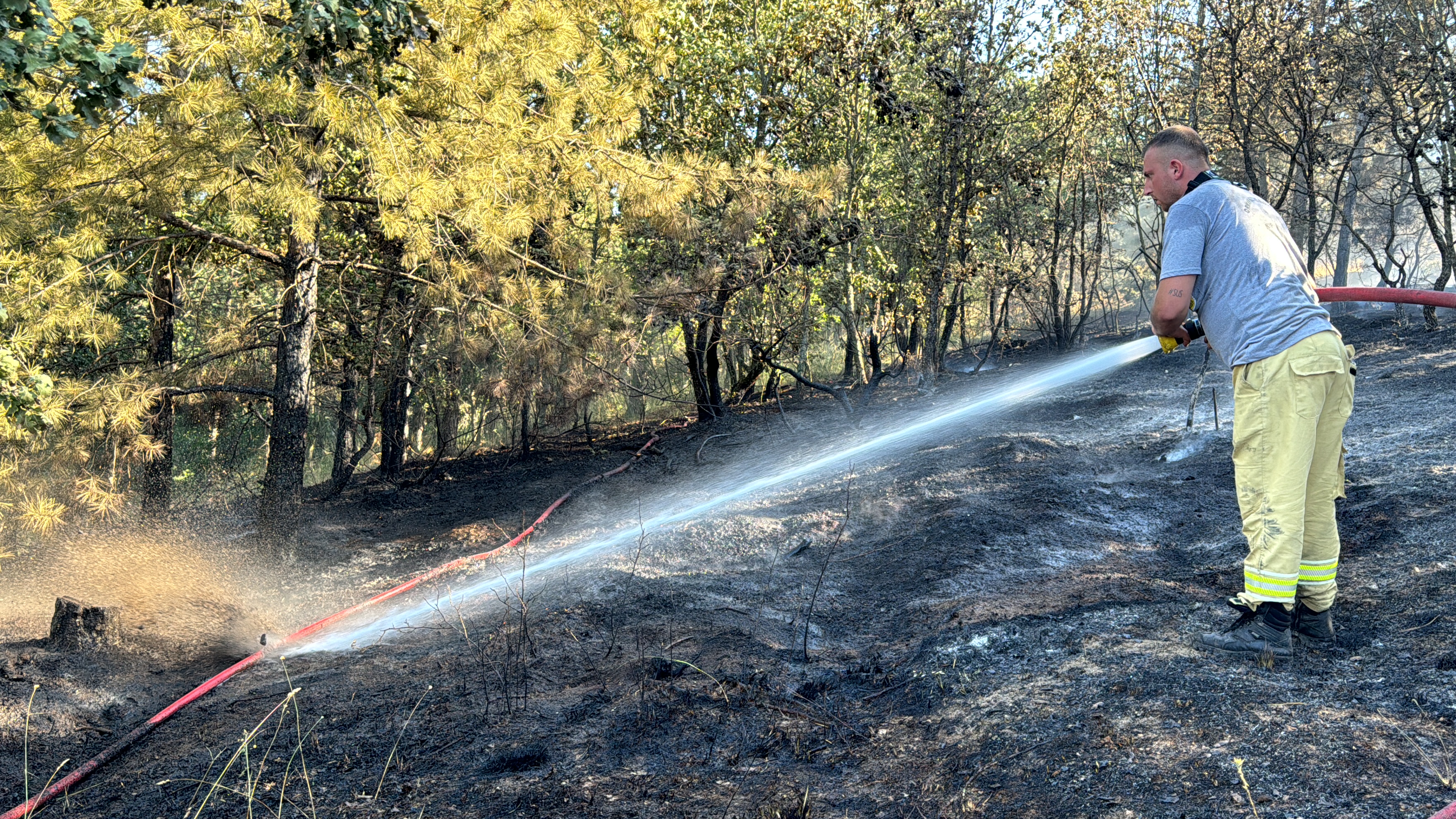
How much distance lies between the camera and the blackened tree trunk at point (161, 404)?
7.33 m

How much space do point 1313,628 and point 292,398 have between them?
693 centimetres

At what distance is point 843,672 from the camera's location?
3842mm

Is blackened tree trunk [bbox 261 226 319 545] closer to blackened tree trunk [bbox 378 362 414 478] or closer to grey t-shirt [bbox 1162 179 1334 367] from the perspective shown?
blackened tree trunk [bbox 378 362 414 478]

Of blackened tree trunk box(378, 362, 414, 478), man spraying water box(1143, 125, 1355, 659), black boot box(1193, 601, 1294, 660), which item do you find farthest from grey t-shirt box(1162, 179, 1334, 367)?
blackened tree trunk box(378, 362, 414, 478)

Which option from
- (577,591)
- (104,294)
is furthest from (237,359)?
(577,591)

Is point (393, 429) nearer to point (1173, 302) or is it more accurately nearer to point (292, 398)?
point (292, 398)

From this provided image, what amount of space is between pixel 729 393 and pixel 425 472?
490cm

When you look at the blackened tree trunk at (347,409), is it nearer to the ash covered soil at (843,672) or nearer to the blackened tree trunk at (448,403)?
the blackened tree trunk at (448,403)

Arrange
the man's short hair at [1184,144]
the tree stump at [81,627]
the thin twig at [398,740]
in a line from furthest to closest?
the tree stump at [81,627]
the man's short hair at [1184,144]
the thin twig at [398,740]

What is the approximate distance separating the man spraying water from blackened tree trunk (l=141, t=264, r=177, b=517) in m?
7.15

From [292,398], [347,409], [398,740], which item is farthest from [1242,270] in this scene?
[347,409]

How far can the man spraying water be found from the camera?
10.4 ft

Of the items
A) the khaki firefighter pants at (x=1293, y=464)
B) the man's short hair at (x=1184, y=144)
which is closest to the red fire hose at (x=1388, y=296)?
the khaki firefighter pants at (x=1293, y=464)

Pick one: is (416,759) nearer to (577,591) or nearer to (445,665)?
(445,665)
